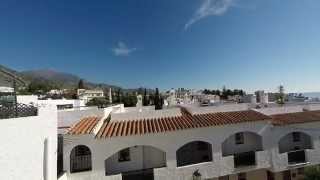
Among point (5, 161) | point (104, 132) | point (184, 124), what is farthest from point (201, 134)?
point (5, 161)

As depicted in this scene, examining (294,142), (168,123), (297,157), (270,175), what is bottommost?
(270,175)

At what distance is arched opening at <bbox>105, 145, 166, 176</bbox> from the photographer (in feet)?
58.3

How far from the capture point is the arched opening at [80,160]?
16125mm

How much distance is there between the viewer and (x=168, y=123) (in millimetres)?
18484

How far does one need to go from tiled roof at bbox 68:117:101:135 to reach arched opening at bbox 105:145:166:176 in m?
Answer: 2.64

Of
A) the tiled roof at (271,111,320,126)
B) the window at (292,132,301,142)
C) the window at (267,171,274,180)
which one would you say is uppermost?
the tiled roof at (271,111,320,126)

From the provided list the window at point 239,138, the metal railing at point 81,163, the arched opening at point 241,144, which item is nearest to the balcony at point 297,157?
the arched opening at point 241,144

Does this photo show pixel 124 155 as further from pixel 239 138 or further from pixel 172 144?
pixel 239 138

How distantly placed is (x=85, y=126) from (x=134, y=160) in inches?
164

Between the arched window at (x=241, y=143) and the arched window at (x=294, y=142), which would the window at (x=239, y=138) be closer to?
the arched window at (x=241, y=143)

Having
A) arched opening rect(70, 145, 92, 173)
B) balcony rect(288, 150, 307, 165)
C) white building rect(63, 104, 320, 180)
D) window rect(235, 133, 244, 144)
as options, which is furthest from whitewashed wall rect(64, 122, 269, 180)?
balcony rect(288, 150, 307, 165)

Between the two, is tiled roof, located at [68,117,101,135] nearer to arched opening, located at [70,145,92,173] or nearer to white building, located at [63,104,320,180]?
white building, located at [63,104,320,180]

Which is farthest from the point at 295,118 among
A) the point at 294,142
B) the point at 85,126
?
the point at 85,126

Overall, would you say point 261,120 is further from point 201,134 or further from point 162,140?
point 162,140
